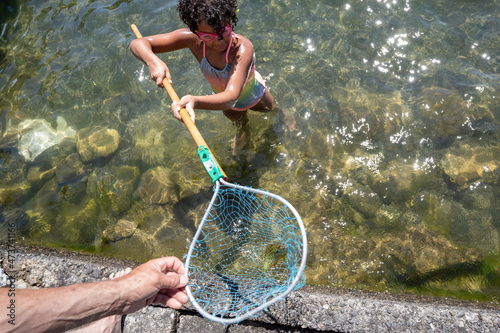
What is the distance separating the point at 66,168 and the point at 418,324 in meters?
4.14

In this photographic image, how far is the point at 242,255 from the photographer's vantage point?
11.1 feet

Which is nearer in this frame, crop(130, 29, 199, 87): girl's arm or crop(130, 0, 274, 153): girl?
crop(130, 0, 274, 153): girl

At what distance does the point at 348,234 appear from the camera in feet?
11.5

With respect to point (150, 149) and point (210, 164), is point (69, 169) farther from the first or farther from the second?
point (210, 164)

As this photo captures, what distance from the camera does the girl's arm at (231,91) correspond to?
2.71 metres

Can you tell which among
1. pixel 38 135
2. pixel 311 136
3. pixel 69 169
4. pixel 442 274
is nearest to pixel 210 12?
pixel 311 136

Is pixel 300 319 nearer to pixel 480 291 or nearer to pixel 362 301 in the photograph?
pixel 362 301

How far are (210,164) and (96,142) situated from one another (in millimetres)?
2590

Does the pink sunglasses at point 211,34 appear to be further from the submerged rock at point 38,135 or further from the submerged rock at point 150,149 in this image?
the submerged rock at point 38,135

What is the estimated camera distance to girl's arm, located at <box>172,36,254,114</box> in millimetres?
2709

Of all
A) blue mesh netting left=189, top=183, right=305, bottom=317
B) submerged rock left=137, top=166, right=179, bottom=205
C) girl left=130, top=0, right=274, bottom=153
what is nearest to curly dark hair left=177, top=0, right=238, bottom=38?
girl left=130, top=0, right=274, bottom=153

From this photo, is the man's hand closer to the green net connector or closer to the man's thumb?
the man's thumb

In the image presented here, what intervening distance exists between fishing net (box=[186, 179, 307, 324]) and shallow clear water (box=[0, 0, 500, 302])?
0.37 metres

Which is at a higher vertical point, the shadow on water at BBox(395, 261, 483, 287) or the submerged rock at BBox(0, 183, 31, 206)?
the submerged rock at BBox(0, 183, 31, 206)
